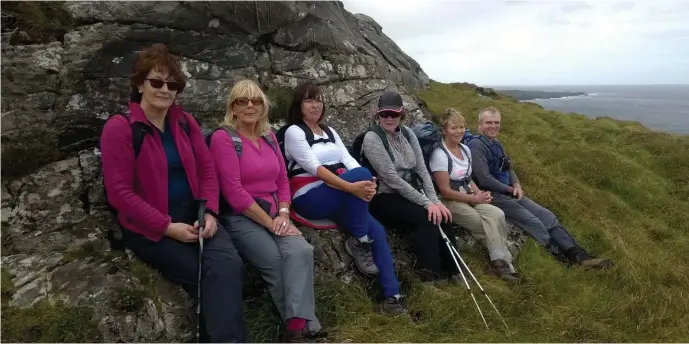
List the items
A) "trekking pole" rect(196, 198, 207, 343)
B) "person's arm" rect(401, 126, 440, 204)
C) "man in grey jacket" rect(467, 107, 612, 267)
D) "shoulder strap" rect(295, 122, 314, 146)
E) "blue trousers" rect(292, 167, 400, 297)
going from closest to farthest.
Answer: "trekking pole" rect(196, 198, 207, 343) < "blue trousers" rect(292, 167, 400, 297) < "shoulder strap" rect(295, 122, 314, 146) < "person's arm" rect(401, 126, 440, 204) < "man in grey jacket" rect(467, 107, 612, 267)

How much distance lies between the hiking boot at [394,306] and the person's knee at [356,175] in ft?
5.87

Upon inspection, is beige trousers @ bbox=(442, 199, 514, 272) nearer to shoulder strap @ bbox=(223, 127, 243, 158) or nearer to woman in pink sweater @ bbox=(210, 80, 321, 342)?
woman in pink sweater @ bbox=(210, 80, 321, 342)

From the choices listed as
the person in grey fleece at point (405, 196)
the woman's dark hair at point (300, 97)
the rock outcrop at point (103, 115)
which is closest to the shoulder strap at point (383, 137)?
the person in grey fleece at point (405, 196)

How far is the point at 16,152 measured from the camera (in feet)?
20.3

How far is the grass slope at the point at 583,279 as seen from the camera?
249 inches

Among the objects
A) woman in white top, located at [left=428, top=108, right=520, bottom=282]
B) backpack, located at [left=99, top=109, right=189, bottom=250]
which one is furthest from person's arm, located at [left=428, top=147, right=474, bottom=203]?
backpack, located at [left=99, top=109, right=189, bottom=250]

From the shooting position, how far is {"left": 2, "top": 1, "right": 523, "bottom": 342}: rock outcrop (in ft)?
17.5

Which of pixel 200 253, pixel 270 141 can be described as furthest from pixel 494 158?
pixel 200 253

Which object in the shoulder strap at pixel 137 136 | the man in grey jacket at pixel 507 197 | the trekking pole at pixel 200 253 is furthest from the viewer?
the man in grey jacket at pixel 507 197

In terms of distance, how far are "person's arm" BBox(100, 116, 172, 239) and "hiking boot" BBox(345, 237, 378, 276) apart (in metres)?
2.96

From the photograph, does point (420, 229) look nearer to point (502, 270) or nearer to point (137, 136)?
point (502, 270)

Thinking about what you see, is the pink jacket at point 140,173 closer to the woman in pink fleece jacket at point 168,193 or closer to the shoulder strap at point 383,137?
the woman in pink fleece jacket at point 168,193

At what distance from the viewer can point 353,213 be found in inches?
266

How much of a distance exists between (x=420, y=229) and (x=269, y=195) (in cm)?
263
